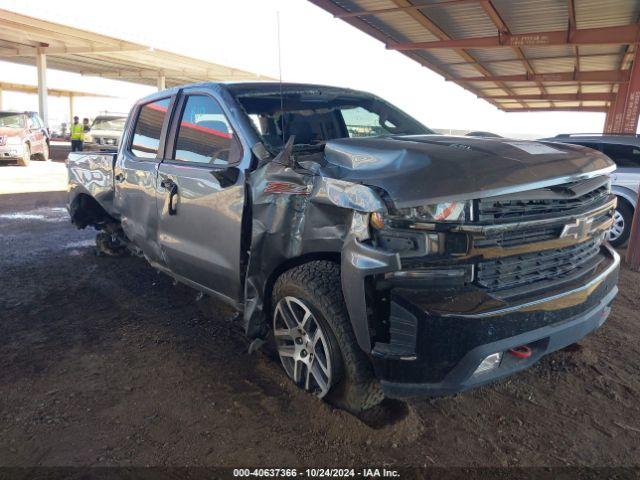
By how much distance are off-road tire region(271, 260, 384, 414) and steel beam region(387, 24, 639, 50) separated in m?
12.3

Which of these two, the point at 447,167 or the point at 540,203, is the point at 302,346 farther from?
the point at 540,203

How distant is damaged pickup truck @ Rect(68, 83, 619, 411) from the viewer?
2.16m

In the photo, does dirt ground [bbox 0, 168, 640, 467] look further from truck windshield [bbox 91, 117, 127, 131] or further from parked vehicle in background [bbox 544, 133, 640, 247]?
truck windshield [bbox 91, 117, 127, 131]

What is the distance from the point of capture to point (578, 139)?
7.12 metres

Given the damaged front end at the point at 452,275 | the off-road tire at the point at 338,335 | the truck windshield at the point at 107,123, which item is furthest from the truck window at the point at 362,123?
the truck windshield at the point at 107,123

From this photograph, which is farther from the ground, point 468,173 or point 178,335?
point 468,173

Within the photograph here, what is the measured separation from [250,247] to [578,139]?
20.2 ft

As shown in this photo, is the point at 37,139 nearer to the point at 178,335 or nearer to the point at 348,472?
the point at 178,335

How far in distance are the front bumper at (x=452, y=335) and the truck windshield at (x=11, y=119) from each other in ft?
58.5

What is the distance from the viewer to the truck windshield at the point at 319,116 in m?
3.23

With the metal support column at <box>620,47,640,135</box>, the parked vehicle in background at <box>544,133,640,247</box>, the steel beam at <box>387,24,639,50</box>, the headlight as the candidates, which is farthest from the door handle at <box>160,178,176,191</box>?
the metal support column at <box>620,47,640,135</box>

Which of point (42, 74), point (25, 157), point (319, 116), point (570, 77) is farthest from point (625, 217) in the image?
point (42, 74)

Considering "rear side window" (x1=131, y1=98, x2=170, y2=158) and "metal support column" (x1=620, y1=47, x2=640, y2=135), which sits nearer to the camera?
"rear side window" (x1=131, y1=98, x2=170, y2=158)

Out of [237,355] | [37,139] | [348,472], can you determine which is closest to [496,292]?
[348,472]
